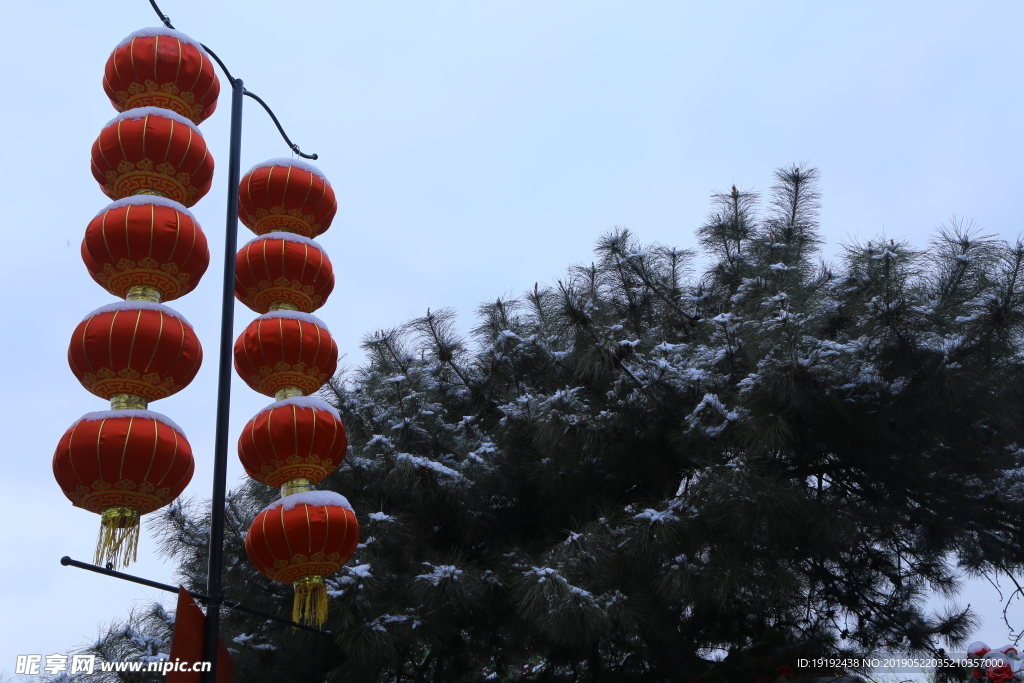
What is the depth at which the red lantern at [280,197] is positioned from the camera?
10.2 feet

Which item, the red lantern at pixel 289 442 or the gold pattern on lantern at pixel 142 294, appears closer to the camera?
the gold pattern on lantern at pixel 142 294

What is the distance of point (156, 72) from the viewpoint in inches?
112

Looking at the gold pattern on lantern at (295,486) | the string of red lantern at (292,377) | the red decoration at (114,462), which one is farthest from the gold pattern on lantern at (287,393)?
the red decoration at (114,462)

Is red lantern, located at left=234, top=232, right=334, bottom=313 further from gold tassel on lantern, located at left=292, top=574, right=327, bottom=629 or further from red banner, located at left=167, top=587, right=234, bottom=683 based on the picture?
red banner, located at left=167, top=587, right=234, bottom=683

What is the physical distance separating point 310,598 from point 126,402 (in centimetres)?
82

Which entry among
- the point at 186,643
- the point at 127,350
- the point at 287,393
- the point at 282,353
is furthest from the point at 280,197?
the point at 186,643

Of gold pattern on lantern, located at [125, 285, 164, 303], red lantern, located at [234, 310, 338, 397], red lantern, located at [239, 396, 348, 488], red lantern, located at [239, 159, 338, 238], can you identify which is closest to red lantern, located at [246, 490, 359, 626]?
red lantern, located at [239, 396, 348, 488]

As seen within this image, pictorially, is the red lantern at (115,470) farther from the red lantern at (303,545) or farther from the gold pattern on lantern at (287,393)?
the gold pattern on lantern at (287,393)

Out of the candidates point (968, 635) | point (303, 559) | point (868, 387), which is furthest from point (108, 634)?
point (968, 635)

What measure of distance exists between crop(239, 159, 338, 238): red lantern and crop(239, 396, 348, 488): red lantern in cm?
76

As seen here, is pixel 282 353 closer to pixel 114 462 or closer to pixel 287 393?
pixel 287 393

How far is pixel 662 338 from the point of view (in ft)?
13.5

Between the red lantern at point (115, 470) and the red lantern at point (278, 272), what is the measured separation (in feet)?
2.60

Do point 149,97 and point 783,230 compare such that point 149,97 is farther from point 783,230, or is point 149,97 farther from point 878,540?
point 878,540
